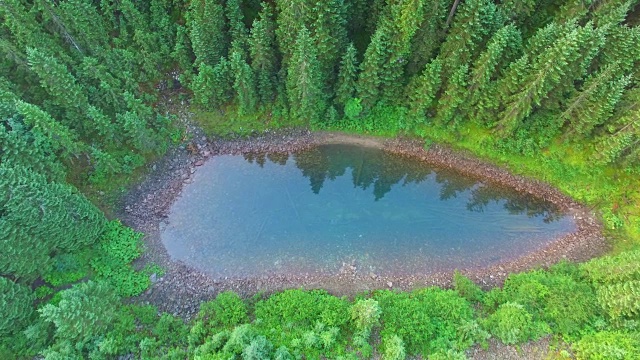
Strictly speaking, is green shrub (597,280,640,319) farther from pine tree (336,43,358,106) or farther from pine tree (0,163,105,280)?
pine tree (0,163,105,280)

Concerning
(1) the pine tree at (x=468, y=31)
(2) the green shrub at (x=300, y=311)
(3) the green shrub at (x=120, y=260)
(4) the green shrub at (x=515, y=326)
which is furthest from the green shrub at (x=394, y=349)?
(1) the pine tree at (x=468, y=31)

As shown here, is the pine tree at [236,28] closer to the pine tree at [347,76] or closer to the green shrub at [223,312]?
the pine tree at [347,76]

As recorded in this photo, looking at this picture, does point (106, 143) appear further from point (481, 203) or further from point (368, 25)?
point (481, 203)

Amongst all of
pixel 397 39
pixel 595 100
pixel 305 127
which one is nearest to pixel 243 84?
pixel 305 127

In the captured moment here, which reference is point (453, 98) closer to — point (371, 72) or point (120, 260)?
point (371, 72)

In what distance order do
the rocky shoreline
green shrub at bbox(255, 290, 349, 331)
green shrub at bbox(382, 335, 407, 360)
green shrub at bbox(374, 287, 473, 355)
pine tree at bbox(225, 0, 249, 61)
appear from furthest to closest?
pine tree at bbox(225, 0, 249, 61) → the rocky shoreline → green shrub at bbox(255, 290, 349, 331) → green shrub at bbox(374, 287, 473, 355) → green shrub at bbox(382, 335, 407, 360)

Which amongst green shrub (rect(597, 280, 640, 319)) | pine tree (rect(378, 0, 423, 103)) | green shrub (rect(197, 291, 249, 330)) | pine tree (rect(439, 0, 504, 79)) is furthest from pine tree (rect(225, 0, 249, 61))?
green shrub (rect(597, 280, 640, 319))

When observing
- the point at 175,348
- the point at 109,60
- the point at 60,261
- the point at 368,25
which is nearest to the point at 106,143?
the point at 109,60
